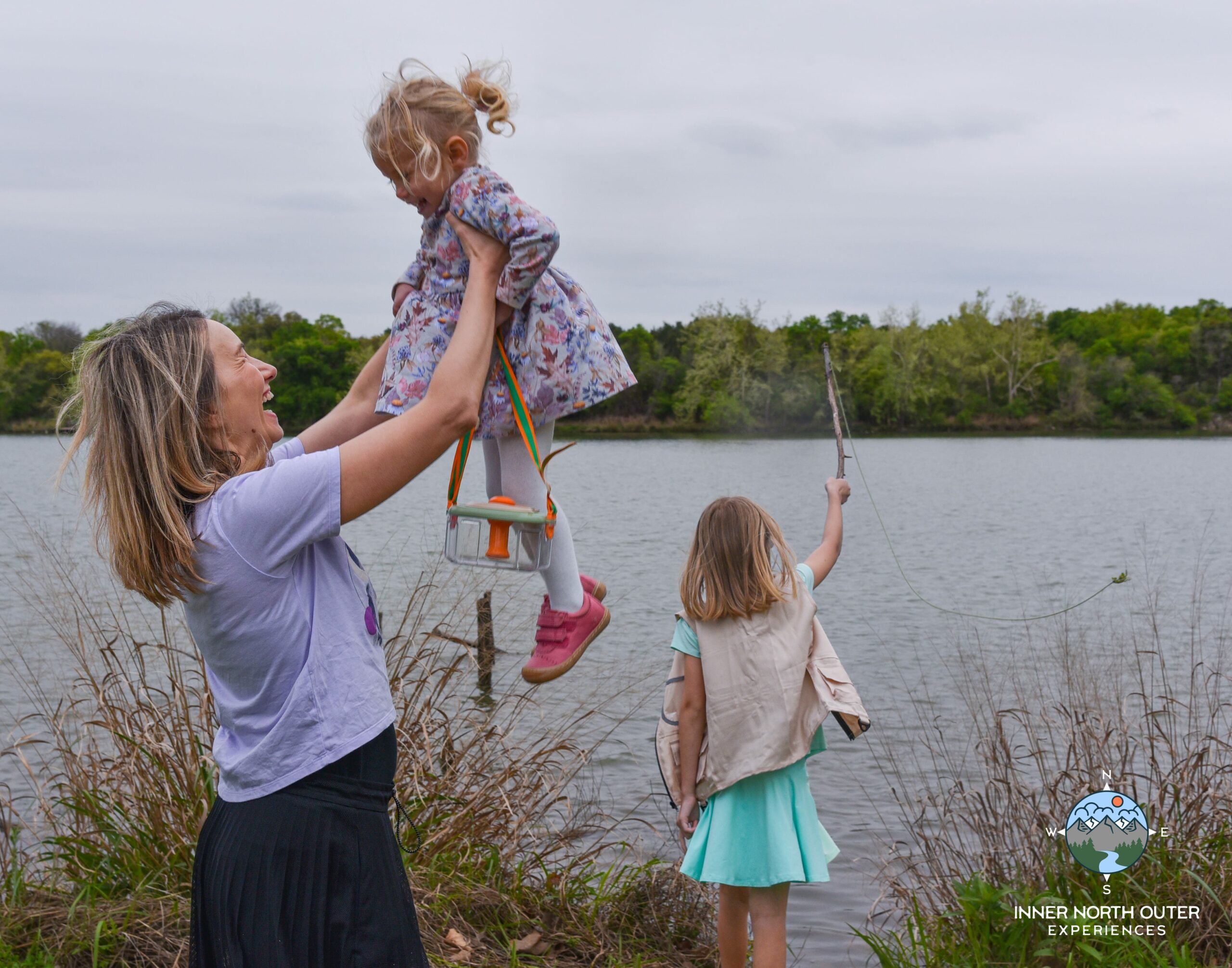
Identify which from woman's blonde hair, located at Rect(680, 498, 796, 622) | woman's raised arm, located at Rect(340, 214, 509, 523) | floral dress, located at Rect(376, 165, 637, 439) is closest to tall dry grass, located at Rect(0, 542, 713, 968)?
woman's blonde hair, located at Rect(680, 498, 796, 622)

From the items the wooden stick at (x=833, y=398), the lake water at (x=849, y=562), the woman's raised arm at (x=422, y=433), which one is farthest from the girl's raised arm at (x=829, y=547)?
the lake water at (x=849, y=562)

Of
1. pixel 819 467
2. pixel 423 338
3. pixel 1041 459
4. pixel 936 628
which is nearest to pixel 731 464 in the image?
pixel 819 467

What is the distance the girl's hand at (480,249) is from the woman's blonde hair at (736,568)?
1.49 meters

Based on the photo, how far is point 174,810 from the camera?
3.73 meters

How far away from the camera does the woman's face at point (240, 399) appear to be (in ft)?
5.67

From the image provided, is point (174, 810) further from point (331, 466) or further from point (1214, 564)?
point (1214, 564)

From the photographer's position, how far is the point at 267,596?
167cm

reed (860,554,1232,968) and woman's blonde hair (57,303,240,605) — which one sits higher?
woman's blonde hair (57,303,240,605)

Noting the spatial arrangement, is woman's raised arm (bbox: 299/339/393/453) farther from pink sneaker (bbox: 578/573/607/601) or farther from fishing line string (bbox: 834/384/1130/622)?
fishing line string (bbox: 834/384/1130/622)

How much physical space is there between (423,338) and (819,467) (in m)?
32.9

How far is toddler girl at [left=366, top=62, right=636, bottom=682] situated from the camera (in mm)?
2137

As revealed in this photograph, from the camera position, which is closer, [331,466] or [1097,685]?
[331,466]

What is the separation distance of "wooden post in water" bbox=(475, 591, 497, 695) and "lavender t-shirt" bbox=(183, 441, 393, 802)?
15.3 ft

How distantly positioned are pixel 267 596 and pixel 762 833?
7.29 ft
